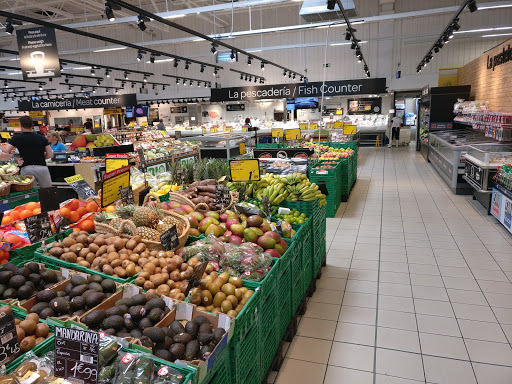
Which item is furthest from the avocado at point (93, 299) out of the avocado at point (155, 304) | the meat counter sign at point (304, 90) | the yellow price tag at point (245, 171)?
the meat counter sign at point (304, 90)

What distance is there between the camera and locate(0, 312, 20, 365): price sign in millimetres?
1534

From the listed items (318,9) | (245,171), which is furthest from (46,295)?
(318,9)

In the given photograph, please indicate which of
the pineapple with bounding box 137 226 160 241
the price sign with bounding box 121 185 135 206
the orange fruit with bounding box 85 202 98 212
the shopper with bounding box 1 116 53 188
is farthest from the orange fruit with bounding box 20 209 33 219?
the shopper with bounding box 1 116 53 188

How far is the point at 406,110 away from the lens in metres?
24.9

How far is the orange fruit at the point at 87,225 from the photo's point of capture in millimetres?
3090

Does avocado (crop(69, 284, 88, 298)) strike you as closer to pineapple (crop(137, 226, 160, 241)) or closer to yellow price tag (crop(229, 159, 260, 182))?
pineapple (crop(137, 226, 160, 241))

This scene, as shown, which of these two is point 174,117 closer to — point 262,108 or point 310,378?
point 262,108

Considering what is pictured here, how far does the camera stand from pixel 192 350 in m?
1.72

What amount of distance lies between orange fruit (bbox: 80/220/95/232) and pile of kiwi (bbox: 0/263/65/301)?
2.40 ft

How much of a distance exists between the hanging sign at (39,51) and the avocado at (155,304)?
22.7 feet

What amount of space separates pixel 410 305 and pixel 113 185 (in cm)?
319

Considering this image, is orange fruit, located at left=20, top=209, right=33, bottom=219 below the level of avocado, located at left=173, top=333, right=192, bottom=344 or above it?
above

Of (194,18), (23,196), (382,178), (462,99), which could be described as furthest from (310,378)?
(194,18)

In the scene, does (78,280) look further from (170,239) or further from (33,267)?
(170,239)
